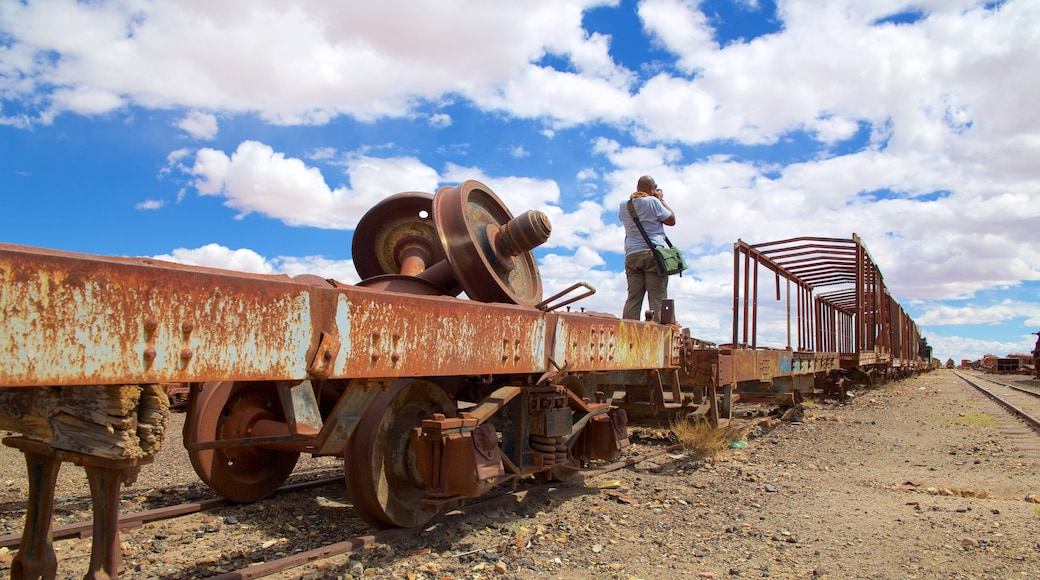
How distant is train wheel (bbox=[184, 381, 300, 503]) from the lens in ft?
14.0

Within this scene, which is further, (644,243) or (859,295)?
(859,295)

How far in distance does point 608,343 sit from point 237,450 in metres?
2.54

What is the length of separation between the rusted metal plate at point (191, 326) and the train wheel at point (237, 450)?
81.4 inches

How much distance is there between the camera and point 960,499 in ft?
16.6

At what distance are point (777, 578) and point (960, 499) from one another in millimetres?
2681

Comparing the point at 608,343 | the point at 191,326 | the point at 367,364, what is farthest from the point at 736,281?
the point at 191,326

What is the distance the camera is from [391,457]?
367cm

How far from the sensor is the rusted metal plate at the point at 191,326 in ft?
5.43

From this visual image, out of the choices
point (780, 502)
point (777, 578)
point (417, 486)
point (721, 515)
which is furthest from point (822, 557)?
point (417, 486)

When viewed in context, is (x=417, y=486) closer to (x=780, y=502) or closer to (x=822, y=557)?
(x=822, y=557)

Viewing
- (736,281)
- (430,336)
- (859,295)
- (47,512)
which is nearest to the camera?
(47,512)

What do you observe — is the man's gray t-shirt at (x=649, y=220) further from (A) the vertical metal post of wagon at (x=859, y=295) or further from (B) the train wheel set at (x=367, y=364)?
(A) the vertical metal post of wagon at (x=859, y=295)

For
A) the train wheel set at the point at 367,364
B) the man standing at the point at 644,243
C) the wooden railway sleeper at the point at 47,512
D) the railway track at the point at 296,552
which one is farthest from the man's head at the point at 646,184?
the wooden railway sleeper at the point at 47,512

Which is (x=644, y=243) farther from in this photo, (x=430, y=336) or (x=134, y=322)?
(x=134, y=322)
